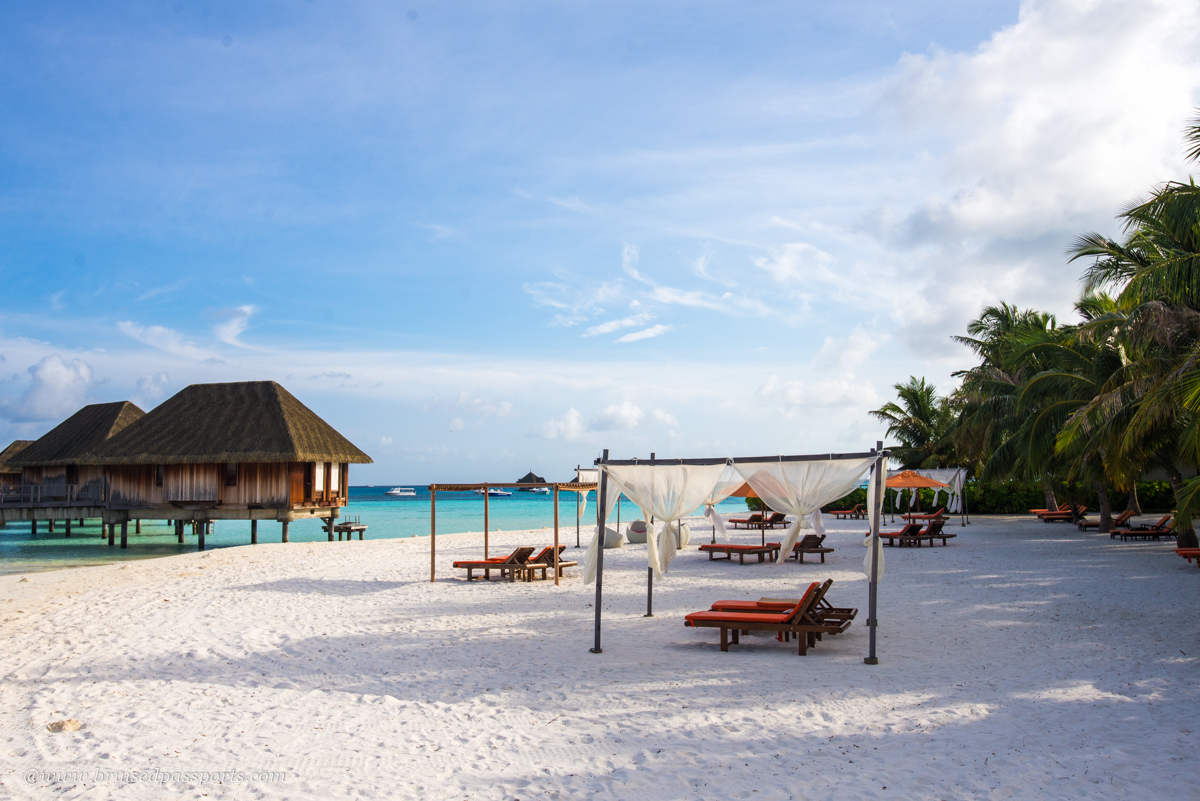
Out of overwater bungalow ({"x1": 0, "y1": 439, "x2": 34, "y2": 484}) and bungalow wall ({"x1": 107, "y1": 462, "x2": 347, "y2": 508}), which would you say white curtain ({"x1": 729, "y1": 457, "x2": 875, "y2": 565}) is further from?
overwater bungalow ({"x1": 0, "y1": 439, "x2": 34, "y2": 484})

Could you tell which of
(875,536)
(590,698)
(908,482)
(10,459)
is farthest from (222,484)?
(875,536)

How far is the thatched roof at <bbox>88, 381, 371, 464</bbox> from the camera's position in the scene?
27.7 m

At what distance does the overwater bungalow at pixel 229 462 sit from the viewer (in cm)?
2789

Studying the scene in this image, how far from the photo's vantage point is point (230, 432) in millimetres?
28688

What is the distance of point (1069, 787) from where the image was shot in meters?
4.59

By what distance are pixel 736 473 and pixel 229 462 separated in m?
24.0

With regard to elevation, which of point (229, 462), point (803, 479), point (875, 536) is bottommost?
point (875, 536)

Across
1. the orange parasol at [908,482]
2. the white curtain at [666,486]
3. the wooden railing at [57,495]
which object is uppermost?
the white curtain at [666,486]

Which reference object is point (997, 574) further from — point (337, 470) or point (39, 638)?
point (337, 470)

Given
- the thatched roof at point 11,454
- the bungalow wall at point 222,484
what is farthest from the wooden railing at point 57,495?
the thatched roof at point 11,454

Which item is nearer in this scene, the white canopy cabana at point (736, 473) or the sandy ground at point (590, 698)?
the sandy ground at point (590, 698)

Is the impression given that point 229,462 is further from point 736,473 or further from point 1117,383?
point 1117,383

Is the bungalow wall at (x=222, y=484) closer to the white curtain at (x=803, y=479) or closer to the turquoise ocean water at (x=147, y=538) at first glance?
the turquoise ocean water at (x=147, y=538)

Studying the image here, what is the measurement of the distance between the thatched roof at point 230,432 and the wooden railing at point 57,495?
74.9 inches
